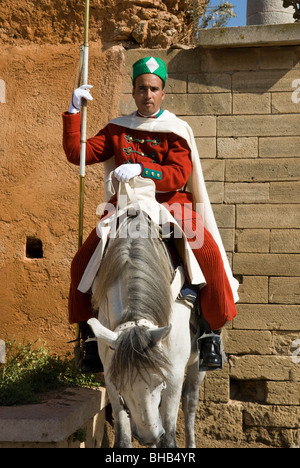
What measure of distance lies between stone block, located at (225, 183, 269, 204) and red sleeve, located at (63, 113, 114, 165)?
4.58 feet

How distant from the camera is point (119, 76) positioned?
6.43 metres

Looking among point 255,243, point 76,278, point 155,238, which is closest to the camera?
point 155,238

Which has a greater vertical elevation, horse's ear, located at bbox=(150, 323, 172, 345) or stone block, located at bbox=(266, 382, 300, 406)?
horse's ear, located at bbox=(150, 323, 172, 345)

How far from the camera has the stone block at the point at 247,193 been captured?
625cm

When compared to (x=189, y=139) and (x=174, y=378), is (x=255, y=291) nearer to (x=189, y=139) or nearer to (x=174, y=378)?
(x=189, y=139)

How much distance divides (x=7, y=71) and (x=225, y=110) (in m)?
2.04

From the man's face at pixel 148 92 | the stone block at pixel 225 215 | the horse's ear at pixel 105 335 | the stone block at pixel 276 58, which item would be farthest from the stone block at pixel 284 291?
the horse's ear at pixel 105 335

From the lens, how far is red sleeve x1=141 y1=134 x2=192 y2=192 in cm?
475

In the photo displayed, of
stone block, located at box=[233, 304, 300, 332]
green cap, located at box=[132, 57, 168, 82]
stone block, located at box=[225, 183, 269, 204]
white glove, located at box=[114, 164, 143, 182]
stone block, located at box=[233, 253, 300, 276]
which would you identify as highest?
green cap, located at box=[132, 57, 168, 82]

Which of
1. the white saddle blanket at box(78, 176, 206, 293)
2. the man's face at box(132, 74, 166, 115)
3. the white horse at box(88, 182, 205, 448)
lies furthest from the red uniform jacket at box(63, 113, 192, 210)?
the white horse at box(88, 182, 205, 448)

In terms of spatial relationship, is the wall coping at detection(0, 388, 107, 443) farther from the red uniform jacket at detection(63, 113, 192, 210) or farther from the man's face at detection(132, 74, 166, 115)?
the man's face at detection(132, 74, 166, 115)

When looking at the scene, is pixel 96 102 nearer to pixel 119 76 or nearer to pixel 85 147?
pixel 119 76

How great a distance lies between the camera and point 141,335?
Answer: 3764 millimetres
